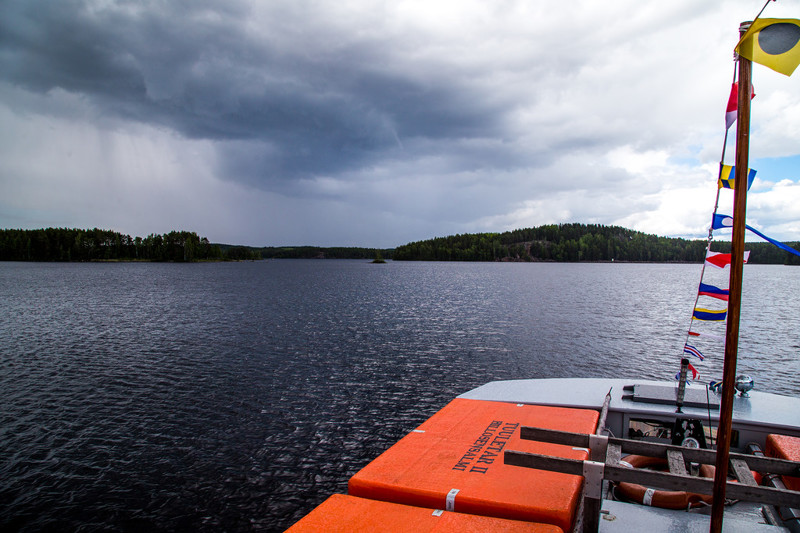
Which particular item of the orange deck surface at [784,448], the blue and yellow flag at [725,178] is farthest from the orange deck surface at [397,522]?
the blue and yellow flag at [725,178]

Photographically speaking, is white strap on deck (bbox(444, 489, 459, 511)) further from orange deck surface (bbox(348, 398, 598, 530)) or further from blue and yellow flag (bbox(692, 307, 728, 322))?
blue and yellow flag (bbox(692, 307, 728, 322))

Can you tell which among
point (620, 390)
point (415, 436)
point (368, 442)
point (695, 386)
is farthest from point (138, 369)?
point (695, 386)

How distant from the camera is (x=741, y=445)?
37.2 ft

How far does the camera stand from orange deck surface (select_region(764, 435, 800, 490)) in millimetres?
9152

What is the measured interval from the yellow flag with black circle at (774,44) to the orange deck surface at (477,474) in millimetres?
6867

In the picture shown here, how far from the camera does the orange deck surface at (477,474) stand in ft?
25.0

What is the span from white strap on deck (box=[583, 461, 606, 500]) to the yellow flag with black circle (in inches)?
210

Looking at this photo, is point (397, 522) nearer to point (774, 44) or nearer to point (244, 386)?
point (774, 44)

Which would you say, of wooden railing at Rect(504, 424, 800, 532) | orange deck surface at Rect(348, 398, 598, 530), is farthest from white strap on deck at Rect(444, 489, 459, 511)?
wooden railing at Rect(504, 424, 800, 532)

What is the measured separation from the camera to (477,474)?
8.73 meters

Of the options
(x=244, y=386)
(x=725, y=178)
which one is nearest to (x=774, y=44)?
(x=725, y=178)

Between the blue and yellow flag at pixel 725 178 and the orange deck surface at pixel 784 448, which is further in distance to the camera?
the orange deck surface at pixel 784 448

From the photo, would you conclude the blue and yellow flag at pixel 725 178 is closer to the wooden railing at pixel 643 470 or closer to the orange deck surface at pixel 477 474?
the wooden railing at pixel 643 470

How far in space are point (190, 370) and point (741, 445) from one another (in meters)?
27.2
